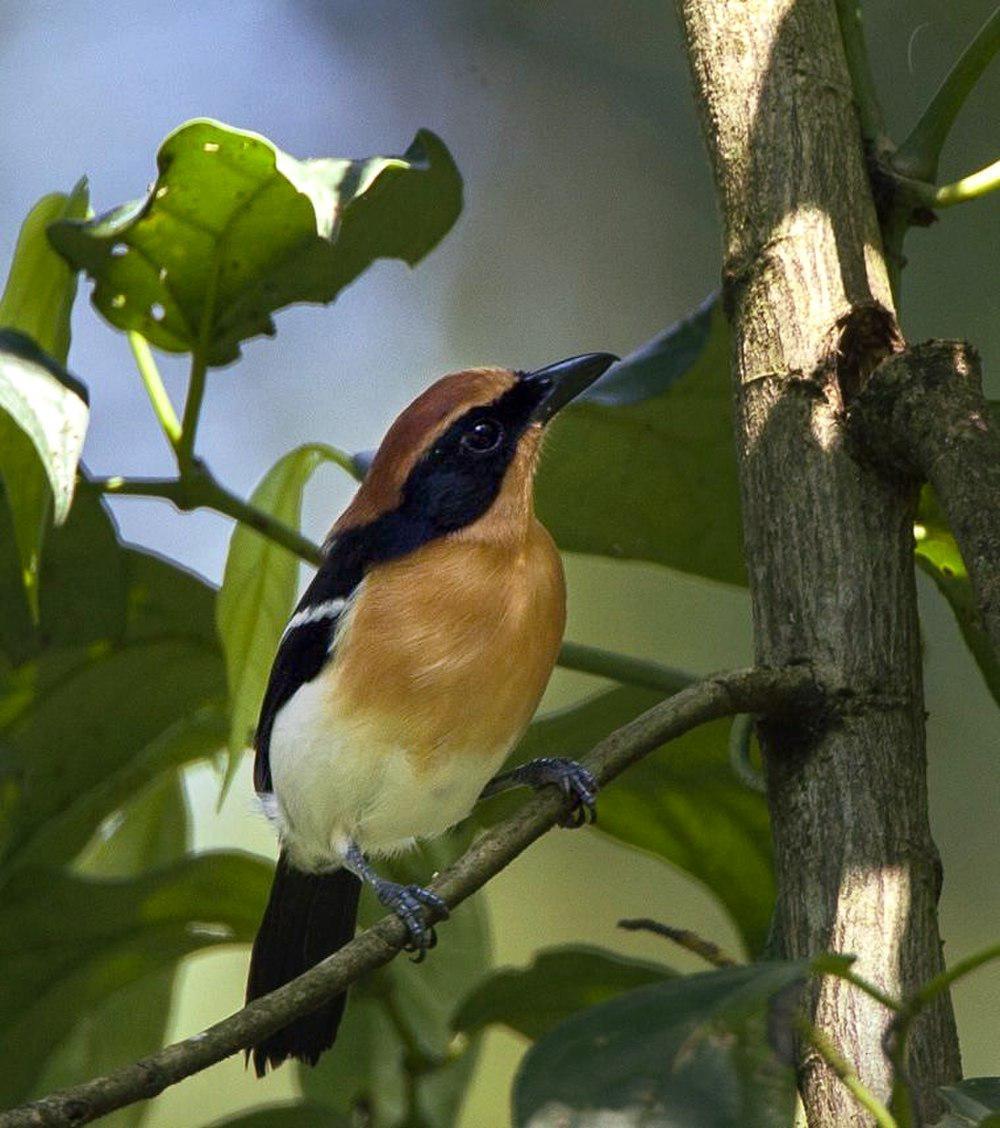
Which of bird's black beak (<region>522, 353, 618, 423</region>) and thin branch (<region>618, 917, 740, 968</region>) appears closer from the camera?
thin branch (<region>618, 917, 740, 968</region>)

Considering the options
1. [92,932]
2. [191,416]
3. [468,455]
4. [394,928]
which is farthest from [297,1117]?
[468,455]

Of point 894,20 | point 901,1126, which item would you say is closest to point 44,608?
point 901,1126

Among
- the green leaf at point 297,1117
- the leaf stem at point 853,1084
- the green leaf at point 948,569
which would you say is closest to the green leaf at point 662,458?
the green leaf at point 948,569

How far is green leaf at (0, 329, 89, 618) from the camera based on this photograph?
6.48 feet

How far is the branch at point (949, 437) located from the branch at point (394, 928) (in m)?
0.25

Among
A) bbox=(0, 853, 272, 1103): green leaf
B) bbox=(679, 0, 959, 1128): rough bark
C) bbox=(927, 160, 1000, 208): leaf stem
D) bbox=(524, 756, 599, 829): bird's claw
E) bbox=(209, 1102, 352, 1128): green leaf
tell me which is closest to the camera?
bbox=(679, 0, 959, 1128): rough bark

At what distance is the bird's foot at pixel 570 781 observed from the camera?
5.84 ft

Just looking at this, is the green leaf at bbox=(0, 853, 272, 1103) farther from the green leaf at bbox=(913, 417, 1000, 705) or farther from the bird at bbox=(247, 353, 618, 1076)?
the green leaf at bbox=(913, 417, 1000, 705)

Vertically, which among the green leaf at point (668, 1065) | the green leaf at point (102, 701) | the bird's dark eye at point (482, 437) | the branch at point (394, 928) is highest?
the bird's dark eye at point (482, 437)

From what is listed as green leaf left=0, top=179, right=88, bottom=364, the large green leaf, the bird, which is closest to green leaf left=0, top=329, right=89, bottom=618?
the large green leaf

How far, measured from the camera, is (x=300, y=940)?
2717mm

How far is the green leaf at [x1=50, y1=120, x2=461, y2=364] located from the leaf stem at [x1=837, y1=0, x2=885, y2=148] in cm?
56

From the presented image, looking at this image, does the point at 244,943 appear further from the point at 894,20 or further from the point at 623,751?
the point at 894,20

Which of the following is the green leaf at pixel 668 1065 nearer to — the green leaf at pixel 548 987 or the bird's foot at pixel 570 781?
the bird's foot at pixel 570 781
